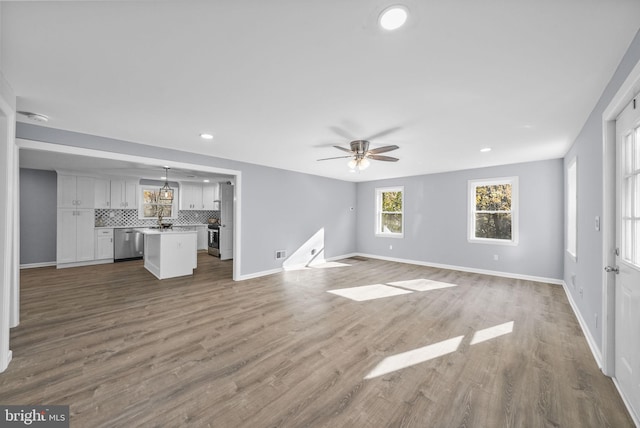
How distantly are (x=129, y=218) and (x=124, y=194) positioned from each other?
74cm

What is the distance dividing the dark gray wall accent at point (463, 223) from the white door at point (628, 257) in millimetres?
3504

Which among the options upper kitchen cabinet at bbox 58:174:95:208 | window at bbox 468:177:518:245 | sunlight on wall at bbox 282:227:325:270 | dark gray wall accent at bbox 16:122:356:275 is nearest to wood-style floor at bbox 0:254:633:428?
dark gray wall accent at bbox 16:122:356:275

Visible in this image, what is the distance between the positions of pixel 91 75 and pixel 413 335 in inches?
149

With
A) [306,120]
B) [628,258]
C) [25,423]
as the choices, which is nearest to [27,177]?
[25,423]

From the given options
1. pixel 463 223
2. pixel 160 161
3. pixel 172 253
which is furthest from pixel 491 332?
pixel 172 253

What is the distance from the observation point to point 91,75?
194 cm

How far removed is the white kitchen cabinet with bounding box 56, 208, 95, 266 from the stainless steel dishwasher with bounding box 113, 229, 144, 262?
461 mm

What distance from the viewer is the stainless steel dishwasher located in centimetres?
659

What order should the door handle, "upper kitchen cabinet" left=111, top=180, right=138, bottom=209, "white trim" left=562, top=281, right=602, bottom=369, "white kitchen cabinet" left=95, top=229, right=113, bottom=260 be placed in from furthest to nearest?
"upper kitchen cabinet" left=111, top=180, right=138, bottom=209
"white kitchen cabinet" left=95, top=229, right=113, bottom=260
"white trim" left=562, top=281, right=602, bottom=369
the door handle

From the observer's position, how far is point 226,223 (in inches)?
282

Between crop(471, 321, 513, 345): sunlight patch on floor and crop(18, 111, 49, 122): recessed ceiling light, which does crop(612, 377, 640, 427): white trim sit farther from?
crop(18, 111, 49, 122): recessed ceiling light

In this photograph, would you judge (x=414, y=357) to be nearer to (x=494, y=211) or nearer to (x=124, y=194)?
(x=494, y=211)

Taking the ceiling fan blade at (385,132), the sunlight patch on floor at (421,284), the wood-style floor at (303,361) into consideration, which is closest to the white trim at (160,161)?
the wood-style floor at (303,361)

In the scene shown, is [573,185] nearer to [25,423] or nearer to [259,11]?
[259,11]
